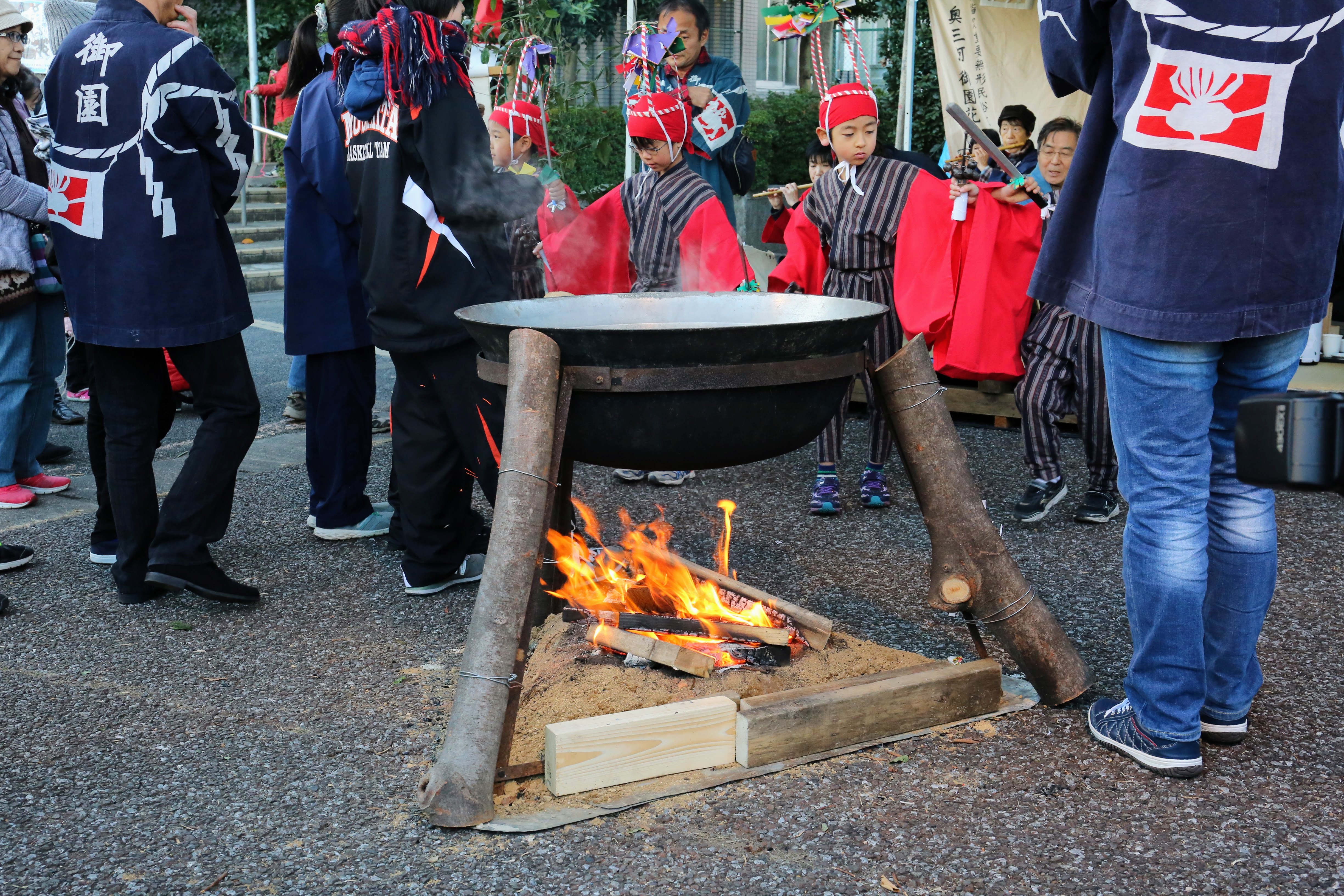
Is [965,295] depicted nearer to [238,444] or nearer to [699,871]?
[238,444]

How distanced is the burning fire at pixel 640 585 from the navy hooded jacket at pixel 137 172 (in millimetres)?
1331

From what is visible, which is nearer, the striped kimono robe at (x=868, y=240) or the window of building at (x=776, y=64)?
the striped kimono robe at (x=868, y=240)

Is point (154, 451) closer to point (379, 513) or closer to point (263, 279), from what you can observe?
point (379, 513)

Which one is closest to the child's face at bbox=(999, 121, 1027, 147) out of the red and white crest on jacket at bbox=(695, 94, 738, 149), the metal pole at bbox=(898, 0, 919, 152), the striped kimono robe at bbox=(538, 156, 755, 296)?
the metal pole at bbox=(898, 0, 919, 152)

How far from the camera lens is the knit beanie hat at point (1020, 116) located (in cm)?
624

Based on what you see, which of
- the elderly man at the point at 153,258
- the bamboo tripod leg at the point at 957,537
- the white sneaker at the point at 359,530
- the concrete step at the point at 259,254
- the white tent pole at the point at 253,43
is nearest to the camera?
the bamboo tripod leg at the point at 957,537

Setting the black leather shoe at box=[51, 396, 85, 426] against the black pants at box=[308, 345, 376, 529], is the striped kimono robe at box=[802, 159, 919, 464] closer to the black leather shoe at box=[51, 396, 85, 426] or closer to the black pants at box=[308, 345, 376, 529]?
the black pants at box=[308, 345, 376, 529]

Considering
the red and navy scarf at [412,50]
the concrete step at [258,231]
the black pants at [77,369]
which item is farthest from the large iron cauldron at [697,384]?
the concrete step at [258,231]

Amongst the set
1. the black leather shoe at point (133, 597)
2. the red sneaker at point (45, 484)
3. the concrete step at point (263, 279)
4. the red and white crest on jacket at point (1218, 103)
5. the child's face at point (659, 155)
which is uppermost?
the child's face at point (659, 155)

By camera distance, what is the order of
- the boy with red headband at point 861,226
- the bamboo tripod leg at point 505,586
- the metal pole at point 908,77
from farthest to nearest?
the metal pole at point 908,77
the boy with red headband at point 861,226
the bamboo tripod leg at point 505,586

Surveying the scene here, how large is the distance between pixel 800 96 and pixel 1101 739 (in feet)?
48.4

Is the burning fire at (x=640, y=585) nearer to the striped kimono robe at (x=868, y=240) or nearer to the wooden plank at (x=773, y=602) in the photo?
the wooden plank at (x=773, y=602)

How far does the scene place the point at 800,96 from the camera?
1627cm

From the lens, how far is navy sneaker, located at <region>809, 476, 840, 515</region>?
4.57 metres
